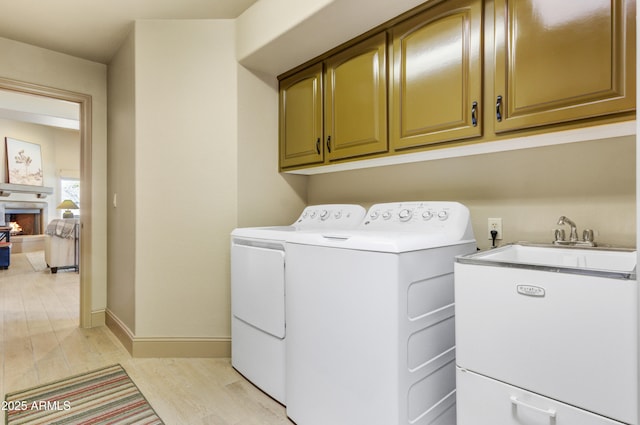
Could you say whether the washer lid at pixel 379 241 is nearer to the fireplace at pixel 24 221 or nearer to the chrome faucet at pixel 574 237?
the chrome faucet at pixel 574 237

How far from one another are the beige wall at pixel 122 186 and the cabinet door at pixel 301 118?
1081 mm

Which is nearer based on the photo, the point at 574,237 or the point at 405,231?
the point at 574,237

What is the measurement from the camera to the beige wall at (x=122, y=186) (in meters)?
2.50

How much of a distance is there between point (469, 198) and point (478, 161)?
0.67 ft

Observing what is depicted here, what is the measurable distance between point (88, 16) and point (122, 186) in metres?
1.21

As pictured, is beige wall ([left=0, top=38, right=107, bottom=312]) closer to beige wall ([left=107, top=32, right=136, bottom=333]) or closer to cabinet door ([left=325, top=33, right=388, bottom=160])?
beige wall ([left=107, top=32, right=136, bottom=333])

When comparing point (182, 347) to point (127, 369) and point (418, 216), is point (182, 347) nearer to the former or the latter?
point (127, 369)

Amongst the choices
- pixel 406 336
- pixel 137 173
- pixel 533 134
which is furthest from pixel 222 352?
pixel 533 134

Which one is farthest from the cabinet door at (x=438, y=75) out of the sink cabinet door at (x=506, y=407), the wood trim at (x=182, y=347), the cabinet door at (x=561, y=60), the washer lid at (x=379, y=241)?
the wood trim at (x=182, y=347)

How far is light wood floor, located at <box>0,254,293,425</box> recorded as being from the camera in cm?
178

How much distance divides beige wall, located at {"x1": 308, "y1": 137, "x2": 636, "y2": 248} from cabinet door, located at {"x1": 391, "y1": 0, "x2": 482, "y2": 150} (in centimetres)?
35

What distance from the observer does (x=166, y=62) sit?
7.95 feet

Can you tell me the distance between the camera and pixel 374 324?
52.2 inches

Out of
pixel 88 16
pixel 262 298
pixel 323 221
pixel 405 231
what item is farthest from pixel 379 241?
pixel 88 16
